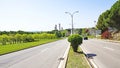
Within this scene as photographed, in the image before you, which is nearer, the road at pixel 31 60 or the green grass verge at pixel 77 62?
the green grass verge at pixel 77 62

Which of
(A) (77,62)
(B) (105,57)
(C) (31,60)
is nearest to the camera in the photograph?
(A) (77,62)

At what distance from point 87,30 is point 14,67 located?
180 meters

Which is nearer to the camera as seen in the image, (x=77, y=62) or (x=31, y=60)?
(x=77, y=62)

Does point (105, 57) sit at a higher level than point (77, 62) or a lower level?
lower

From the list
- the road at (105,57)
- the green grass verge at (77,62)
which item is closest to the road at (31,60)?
the green grass verge at (77,62)

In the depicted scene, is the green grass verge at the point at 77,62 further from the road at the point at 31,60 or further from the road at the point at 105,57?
the road at the point at 31,60

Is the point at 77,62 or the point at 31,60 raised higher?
the point at 77,62

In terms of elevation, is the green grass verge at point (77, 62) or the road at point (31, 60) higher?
the green grass verge at point (77, 62)

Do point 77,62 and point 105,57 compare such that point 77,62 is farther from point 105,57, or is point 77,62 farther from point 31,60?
point 105,57

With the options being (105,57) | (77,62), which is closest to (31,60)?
(77,62)

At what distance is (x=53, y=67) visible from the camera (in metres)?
12.9

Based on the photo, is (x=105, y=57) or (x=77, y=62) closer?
(x=77, y=62)

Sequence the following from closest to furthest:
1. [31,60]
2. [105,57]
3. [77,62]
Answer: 1. [77,62]
2. [31,60]
3. [105,57]

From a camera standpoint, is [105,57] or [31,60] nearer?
[31,60]
